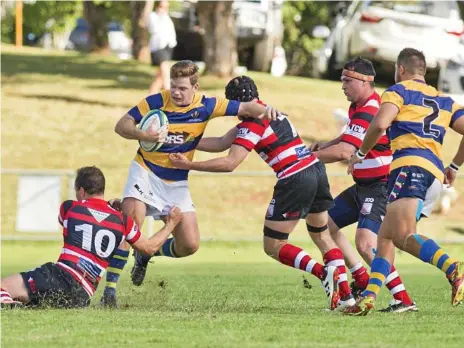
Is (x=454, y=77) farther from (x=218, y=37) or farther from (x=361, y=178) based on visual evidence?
(x=361, y=178)

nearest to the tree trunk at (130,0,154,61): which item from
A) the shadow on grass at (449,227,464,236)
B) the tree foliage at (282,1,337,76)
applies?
the tree foliage at (282,1,337,76)

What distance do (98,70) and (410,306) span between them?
21.6 meters

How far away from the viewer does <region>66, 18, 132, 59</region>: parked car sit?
184 feet

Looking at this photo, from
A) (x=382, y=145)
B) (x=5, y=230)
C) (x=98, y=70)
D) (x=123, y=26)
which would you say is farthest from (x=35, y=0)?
(x=382, y=145)

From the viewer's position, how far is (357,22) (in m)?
27.4

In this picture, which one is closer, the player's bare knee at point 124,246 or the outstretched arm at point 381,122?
the outstretched arm at point 381,122

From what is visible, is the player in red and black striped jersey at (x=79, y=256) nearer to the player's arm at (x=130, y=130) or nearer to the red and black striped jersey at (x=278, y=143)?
the player's arm at (x=130, y=130)

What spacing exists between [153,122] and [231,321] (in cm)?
211

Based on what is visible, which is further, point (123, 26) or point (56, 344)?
point (123, 26)

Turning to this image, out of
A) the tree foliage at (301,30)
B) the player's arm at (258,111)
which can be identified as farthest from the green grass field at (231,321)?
the tree foliage at (301,30)

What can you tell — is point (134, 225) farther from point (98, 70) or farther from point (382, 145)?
point (98, 70)

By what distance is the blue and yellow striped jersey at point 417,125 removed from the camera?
9.48 meters

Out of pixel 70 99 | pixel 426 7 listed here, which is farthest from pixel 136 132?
pixel 426 7

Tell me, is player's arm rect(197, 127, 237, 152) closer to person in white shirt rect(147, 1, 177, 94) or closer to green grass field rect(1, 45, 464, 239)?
green grass field rect(1, 45, 464, 239)
